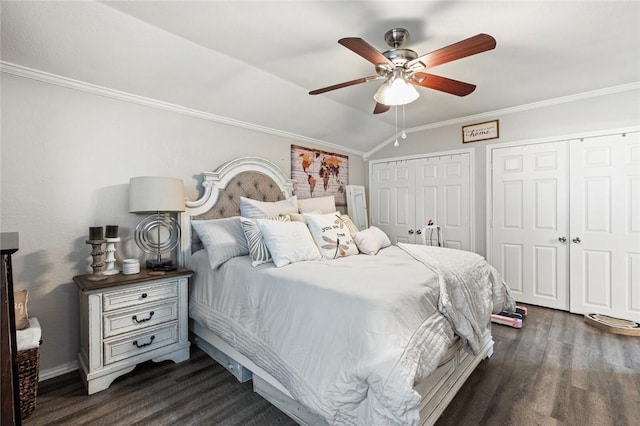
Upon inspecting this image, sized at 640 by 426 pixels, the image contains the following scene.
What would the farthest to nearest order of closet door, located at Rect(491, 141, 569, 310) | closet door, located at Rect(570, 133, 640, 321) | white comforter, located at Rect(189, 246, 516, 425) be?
closet door, located at Rect(491, 141, 569, 310) < closet door, located at Rect(570, 133, 640, 321) < white comforter, located at Rect(189, 246, 516, 425)

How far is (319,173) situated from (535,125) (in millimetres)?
2681

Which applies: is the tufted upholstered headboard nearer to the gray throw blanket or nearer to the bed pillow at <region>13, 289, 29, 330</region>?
the bed pillow at <region>13, 289, 29, 330</region>

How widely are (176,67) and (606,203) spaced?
434cm

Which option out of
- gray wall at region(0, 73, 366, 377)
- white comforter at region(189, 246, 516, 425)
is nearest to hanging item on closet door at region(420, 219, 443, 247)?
white comforter at region(189, 246, 516, 425)

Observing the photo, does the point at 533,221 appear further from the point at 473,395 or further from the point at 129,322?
the point at 129,322

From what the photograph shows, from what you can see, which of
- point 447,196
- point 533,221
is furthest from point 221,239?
point 533,221

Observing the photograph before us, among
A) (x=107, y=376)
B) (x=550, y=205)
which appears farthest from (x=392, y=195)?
(x=107, y=376)

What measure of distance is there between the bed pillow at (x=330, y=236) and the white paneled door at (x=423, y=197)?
2.11m

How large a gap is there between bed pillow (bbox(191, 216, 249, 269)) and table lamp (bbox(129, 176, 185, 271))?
225 millimetres

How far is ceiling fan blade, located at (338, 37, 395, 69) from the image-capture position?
5.38ft

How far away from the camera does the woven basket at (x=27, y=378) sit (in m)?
1.54

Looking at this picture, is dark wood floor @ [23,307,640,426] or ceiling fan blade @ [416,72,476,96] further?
ceiling fan blade @ [416,72,476,96]

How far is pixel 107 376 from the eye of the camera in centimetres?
193

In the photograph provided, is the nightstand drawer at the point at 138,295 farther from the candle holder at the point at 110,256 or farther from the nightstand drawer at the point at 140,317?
the candle holder at the point at 110,256
